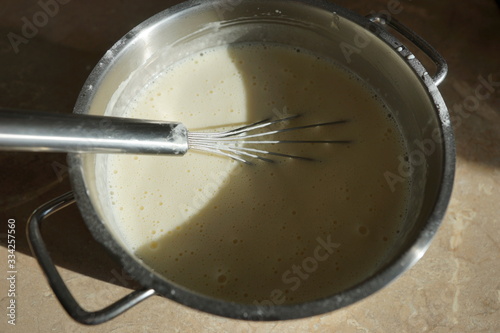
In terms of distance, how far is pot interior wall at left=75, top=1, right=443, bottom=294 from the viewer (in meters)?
0.81

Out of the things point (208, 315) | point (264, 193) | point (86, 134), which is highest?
point (86, 134)

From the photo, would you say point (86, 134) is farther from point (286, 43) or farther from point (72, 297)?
point (286, 43)

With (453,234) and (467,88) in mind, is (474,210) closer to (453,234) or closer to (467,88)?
(453,234)

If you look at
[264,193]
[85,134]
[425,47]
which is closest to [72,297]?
[85,134]

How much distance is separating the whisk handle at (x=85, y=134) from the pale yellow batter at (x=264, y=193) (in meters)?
0.17

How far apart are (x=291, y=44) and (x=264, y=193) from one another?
0.33 metres

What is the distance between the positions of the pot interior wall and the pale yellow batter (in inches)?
1.4

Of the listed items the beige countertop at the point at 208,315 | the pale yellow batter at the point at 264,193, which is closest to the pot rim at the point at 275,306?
the pale yellow batter at the point at 264,193

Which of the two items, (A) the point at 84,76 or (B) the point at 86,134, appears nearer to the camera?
(B) the point at 86,134

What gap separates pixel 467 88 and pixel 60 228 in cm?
89

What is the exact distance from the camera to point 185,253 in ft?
2.87

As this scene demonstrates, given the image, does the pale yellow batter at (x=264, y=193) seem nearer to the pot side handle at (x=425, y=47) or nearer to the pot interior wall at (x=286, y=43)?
the pot interior wall at (x=286, y=43)

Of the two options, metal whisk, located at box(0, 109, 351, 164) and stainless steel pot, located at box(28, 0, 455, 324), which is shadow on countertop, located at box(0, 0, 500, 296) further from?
metal whisk, located at box(0, 109, 351, 164)

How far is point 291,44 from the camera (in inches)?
40.6
